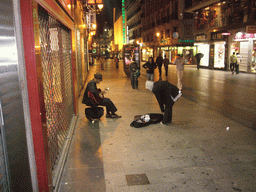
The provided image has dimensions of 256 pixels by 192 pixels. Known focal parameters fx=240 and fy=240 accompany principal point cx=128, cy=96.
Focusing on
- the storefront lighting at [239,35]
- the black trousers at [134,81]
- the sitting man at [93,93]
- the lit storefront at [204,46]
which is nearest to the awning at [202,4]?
the lit storefront at [204,46]

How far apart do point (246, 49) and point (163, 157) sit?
65.0 ft

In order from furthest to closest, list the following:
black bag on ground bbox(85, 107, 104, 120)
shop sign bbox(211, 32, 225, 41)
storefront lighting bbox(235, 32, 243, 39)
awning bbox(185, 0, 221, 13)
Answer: shop sign bbox(211, 32, 225, 41), awning bbox(185, 0, 221, 13), storefront lighting bbox(235, 32, 243, 39), black bag on ground bbox(85, 107, 104, 120)

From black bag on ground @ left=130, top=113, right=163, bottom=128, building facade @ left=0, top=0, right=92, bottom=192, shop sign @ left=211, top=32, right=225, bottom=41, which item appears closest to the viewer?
building facade @ left=0, top=0, right=92, bottom=192

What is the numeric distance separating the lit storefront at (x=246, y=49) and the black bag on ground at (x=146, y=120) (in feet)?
55.2

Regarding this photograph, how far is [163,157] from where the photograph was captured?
457cm

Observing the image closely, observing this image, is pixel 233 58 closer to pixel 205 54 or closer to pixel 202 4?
pixel 202 4

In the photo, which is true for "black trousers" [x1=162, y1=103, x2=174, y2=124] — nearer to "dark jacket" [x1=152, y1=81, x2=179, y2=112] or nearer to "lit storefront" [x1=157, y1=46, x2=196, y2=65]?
"dark jacket" [x1=152, y1=81, x2=179, y2=112]

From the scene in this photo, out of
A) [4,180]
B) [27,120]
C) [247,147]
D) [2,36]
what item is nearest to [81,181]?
[27,120]

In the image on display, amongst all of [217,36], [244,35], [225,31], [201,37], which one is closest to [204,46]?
[201,37]

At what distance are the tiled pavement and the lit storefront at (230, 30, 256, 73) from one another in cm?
1569

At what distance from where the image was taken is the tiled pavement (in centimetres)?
365

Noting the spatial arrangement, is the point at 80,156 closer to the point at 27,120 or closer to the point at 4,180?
the point at 27,120

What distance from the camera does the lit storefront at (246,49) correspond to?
799 inches

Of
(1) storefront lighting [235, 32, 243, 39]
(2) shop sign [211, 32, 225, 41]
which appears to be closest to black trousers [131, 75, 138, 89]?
(1) storefront lighting [235, 32, 243, 39]
